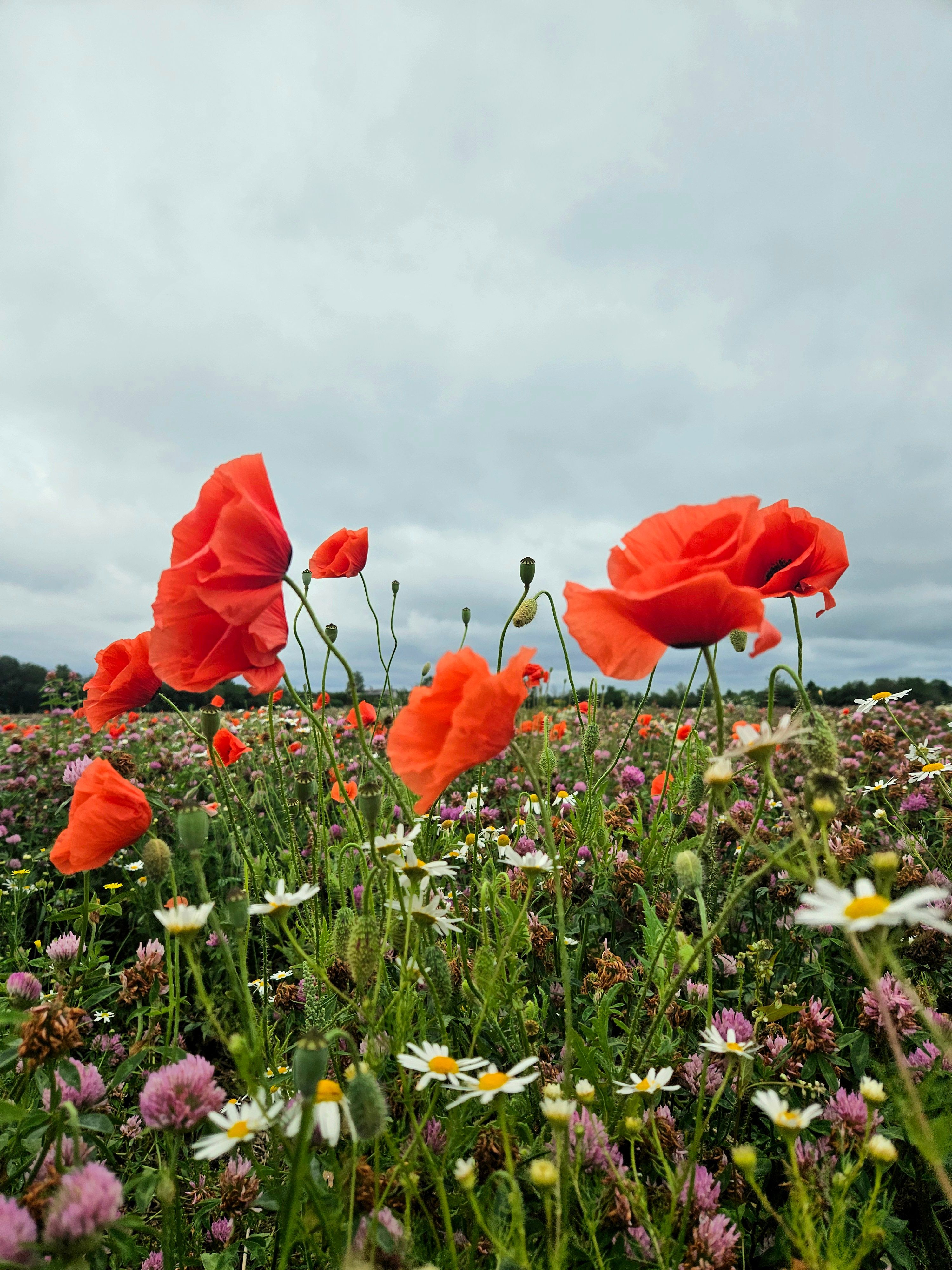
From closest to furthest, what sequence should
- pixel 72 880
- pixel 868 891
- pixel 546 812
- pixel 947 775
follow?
pixel 868 891 < pixel 546 812 < pixel 947 775 < pixel 72 880

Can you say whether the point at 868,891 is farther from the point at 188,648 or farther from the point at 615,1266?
the point at 188,648

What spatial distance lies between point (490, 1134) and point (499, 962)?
279 mm

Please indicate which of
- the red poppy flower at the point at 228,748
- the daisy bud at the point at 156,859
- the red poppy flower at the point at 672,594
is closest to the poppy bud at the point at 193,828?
the daisy bud at the point at 156,859

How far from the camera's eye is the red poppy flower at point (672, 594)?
96 cm

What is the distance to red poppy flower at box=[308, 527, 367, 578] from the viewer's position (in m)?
2.00

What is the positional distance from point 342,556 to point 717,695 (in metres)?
1.29

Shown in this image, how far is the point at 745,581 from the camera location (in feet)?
3.62

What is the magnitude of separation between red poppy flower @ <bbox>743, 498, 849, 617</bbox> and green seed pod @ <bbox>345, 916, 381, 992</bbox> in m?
0.97

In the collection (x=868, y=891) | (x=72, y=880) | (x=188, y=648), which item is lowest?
(x=72, y=880)

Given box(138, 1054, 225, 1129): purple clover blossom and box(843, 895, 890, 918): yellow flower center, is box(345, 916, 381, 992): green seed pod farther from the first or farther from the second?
box(843, 895, 890, 918): yellow flower center

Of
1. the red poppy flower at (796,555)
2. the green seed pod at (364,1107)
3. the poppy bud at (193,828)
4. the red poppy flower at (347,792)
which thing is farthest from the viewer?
the red poppy flower at (347,792)

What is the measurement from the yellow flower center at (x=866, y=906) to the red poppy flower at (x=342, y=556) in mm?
1513

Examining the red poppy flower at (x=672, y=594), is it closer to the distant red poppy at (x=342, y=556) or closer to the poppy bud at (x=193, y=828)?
the poppy bud at (x=193, y=828)

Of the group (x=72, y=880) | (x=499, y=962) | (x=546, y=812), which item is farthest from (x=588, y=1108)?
(x=72, y=880)
